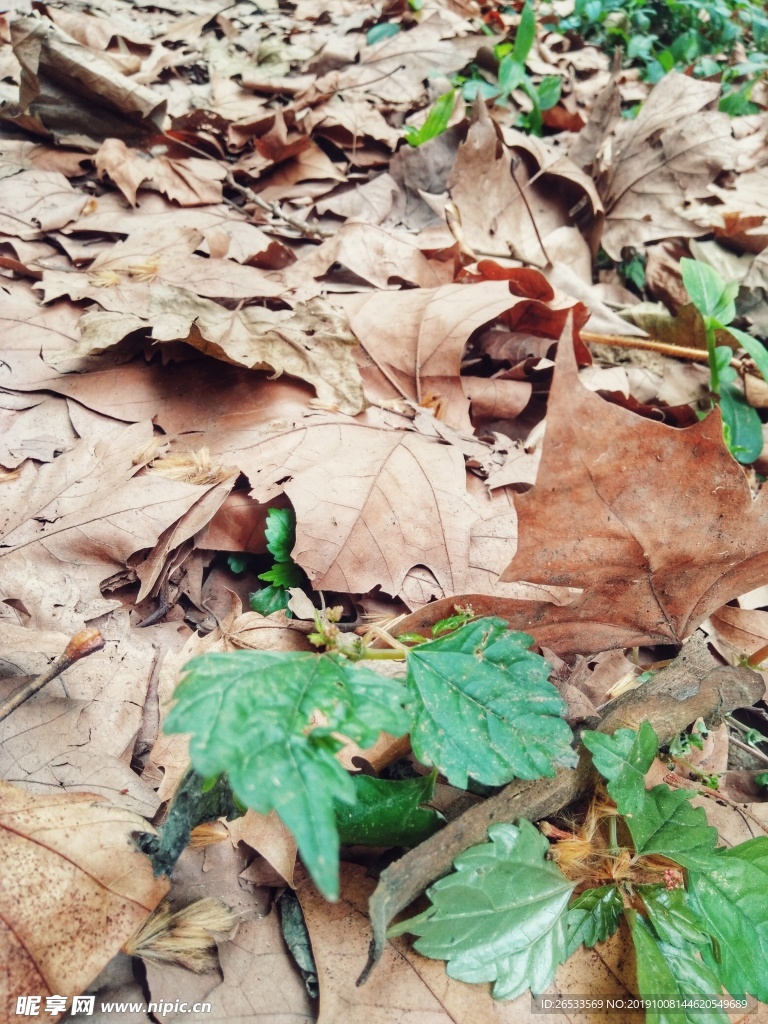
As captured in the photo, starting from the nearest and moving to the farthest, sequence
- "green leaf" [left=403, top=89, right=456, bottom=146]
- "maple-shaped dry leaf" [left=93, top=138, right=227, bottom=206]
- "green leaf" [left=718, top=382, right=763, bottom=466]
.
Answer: "green leaf" [left=718, top=382, right=763, bottom=466] → "maple-shaped dry leaf" [left=93, top=138, right=227, bottom=206] → "green leaf" [left=403, top=89, right=456, bottom=146]

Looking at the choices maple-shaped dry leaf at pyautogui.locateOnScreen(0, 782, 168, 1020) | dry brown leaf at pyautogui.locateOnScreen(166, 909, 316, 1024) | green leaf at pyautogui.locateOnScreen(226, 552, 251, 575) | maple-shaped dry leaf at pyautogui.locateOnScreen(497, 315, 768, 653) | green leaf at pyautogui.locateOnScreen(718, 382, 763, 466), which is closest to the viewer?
maple-shaped dry leaf at pyautogui.locateOnScreen(0, 782, 168, 1020)

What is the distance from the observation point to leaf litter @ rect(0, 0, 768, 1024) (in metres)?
1.22

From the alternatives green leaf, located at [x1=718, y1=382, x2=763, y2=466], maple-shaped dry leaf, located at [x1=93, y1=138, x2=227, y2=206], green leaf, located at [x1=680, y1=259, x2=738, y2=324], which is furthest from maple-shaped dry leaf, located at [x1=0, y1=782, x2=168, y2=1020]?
maple-shaped dry leaf, located at [x1=93, y1=138, x2=227, y2=206]

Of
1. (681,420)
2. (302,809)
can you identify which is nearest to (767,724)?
(681,420)

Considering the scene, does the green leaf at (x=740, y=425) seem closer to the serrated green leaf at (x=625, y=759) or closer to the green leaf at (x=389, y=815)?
the serrated green leaf at (x=625, y=759)

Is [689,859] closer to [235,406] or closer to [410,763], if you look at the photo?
[410,763]

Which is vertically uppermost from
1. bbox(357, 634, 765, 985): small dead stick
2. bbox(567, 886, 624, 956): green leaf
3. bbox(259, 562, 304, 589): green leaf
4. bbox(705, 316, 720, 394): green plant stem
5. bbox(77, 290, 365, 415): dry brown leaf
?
bbox(77, 290, 365, 415): dry brown leaf

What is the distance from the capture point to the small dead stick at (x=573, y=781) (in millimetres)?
1038

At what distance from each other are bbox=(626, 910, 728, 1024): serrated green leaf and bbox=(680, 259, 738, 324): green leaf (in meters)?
2.07

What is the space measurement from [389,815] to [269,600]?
2.09 feet

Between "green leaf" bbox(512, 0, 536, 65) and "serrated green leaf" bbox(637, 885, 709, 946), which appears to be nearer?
"serrated green leaf" bbox(637, 885, 709, 946)

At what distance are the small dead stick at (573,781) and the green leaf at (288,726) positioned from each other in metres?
0.29

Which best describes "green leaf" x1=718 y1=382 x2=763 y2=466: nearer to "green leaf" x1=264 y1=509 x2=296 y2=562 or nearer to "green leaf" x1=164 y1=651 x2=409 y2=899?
"green leaf" x1=264 y1=509 x2=296 y2=562

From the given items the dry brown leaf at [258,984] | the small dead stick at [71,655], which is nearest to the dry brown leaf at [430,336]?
the small dead stick at [71,655]
